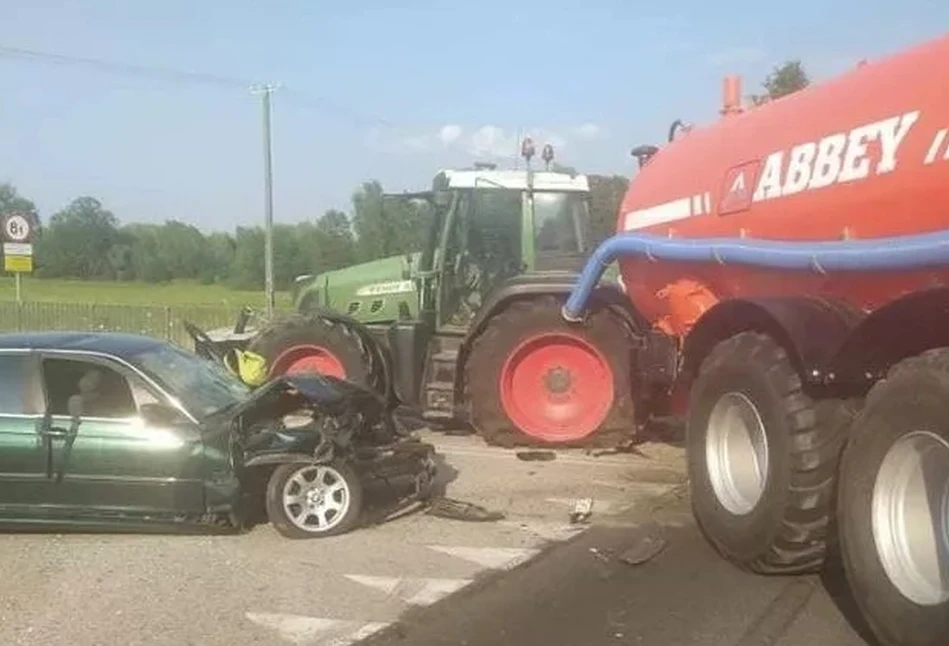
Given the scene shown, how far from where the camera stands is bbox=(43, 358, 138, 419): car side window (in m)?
8.02

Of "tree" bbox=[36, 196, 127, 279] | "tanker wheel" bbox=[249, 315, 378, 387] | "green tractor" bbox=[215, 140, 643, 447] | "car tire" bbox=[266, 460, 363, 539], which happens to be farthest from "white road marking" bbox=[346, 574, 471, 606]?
"tree" bbox=[36, 196, 127, 279]

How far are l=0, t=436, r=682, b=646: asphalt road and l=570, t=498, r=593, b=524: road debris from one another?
0.21ft

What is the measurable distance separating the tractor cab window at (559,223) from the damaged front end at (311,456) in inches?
176

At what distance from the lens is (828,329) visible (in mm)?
6277

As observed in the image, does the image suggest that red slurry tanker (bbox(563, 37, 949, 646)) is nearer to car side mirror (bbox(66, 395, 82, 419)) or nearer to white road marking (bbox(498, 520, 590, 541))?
white road marking (bbox(498, 520, 590, 541))

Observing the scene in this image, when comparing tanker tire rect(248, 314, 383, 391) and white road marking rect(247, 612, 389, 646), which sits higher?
tanker tire rect(248, 314, 383, 391)

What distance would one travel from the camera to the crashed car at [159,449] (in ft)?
25.7

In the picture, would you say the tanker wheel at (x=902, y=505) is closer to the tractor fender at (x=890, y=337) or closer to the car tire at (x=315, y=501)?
the tractor fender at (x=890, y=337)

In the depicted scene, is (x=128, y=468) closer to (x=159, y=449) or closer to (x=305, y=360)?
(x=159, y=449)

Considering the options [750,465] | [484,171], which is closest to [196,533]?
[750,465]

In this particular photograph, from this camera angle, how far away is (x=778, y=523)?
6.50 metres

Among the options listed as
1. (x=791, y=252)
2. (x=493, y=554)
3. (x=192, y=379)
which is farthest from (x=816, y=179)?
(x=192, y=379)

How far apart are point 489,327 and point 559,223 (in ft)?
6.06

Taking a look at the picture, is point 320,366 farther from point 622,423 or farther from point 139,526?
point 139,526
